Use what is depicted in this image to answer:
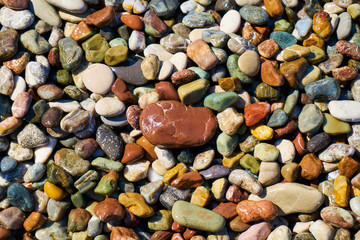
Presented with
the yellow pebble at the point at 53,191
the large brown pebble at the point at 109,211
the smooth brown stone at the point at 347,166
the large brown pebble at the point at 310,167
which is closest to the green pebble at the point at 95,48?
the yellow pebble at the point at 53,191

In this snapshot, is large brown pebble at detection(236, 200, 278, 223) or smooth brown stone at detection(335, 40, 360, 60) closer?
large brown pebble at detection(236, 200, 278, 223)

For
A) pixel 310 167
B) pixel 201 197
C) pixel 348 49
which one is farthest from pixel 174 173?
pixel 348 49

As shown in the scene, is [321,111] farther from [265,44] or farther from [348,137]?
[265,44]

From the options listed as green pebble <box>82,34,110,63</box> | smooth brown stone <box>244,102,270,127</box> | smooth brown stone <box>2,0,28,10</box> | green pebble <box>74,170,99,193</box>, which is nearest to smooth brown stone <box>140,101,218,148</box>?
smooth brown stone <box>244,102,270,127</box>

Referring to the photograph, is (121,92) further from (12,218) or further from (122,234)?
(12,218)

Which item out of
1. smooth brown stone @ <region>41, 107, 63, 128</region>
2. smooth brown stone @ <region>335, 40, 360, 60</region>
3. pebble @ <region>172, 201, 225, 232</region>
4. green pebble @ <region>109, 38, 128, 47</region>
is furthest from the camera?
green pebble @ <region>109, 38, 128, 47</region>

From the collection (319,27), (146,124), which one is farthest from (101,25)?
(319,27)

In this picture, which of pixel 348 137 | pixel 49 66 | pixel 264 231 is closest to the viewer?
pixel 264 231

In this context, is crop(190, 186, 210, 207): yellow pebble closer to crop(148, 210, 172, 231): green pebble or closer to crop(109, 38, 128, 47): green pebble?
crop(148, 210, 172, 231): green pebble
